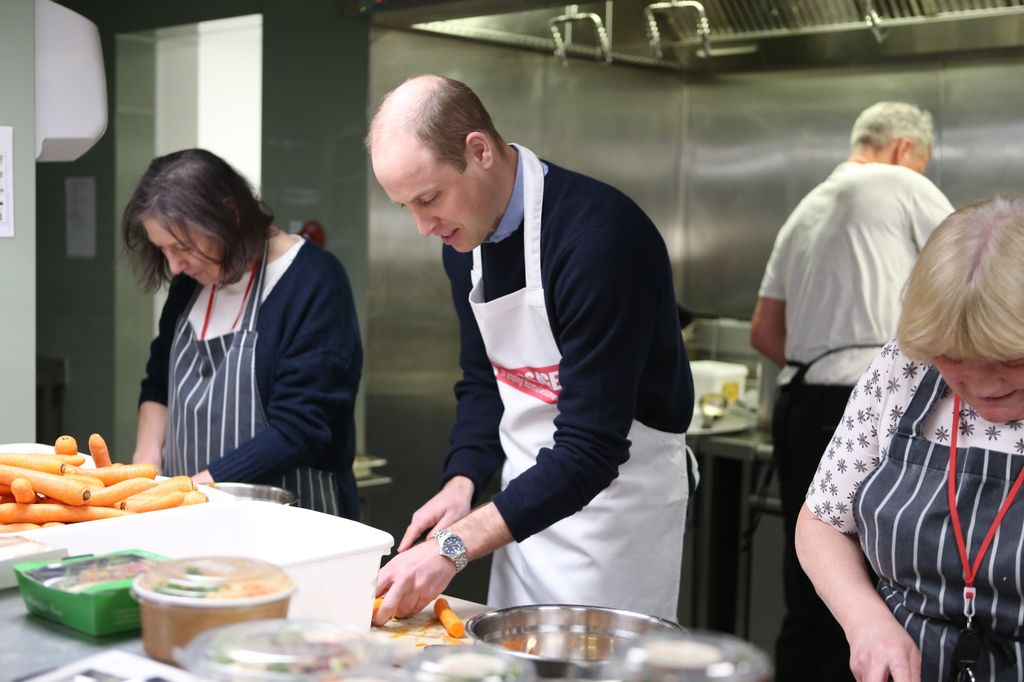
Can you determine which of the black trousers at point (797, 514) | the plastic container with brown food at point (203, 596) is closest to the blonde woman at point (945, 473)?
the plastic container with brown food at point (203, 596)

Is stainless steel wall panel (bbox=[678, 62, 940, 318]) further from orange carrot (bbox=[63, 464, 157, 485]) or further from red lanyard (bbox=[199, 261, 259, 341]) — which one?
orange carrot (bbox=[63, 464, 157, 485])

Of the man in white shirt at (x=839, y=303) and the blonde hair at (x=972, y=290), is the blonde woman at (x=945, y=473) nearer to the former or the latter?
the blonde hair at (x=972, y=290)

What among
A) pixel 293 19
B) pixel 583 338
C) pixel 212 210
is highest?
pixel 293 19

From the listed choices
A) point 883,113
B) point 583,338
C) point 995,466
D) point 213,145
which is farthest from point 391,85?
point 995,466

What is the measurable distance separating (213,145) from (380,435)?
130cm

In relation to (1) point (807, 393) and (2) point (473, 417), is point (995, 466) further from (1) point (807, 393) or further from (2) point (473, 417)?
(1) point (807, 393)

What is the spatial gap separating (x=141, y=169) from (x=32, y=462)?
2876 millimetres

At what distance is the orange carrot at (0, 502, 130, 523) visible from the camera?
1725 millimetres

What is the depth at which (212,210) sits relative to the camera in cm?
255

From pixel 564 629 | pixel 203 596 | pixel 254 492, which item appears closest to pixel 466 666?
pixel 203 596

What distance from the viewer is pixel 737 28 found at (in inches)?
199

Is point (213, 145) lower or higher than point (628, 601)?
higher

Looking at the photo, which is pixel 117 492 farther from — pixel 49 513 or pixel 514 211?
pixel 514 211

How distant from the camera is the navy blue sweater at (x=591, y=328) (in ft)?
6.46
